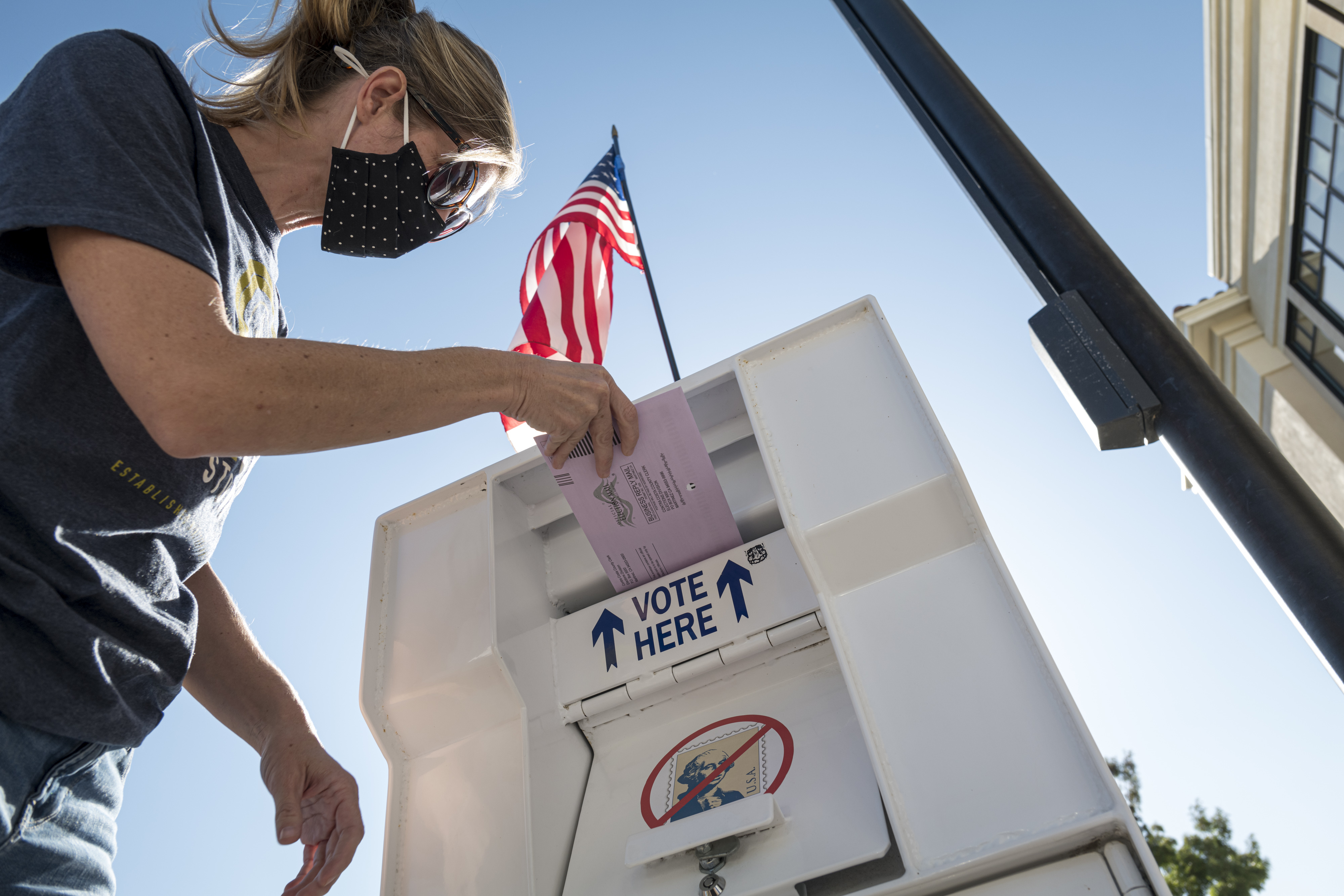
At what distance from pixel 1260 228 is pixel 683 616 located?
10.2 metres

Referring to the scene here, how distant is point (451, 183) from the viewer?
5.61 feet

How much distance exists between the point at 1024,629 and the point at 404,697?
1277 mm

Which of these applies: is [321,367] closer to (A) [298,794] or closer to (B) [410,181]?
(B) [410,181]

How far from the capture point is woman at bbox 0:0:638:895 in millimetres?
895

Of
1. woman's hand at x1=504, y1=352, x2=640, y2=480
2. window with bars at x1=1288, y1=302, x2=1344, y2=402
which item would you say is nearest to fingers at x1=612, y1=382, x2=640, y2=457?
woman's hand at x1=504, y1=352, x2=640, y2=480

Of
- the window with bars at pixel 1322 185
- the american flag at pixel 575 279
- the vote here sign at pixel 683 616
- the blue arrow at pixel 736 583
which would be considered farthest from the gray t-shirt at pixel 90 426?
the window with bars at pixel 1322 185

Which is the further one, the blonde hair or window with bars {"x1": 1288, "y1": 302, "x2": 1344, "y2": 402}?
window with bars {"x1": 1288, "y1": 302, "x2": 1344, "y2": 402}

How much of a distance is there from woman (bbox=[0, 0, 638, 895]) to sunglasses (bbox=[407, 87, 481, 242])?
29 cm

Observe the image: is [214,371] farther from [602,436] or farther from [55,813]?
[602,436]

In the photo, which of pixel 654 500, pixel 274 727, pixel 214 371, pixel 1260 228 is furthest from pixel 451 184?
pixel 1260 228

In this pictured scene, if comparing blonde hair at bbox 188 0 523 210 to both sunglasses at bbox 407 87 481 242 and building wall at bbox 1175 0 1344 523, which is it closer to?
sunglasses at bbox 407 87 481 242

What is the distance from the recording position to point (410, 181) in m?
1.62

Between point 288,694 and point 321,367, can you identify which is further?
point 288,694

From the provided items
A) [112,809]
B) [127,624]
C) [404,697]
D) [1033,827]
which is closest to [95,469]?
[127,624]
